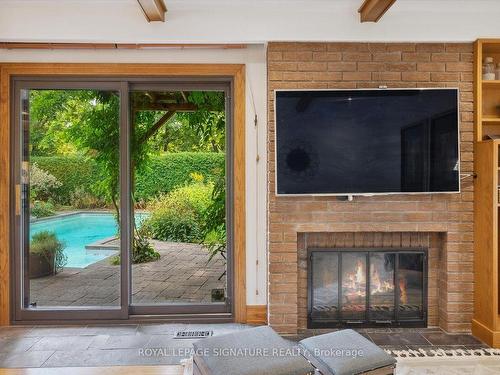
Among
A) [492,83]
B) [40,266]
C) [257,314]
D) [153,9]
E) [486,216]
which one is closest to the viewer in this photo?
[153,9]

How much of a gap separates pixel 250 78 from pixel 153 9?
0.93m

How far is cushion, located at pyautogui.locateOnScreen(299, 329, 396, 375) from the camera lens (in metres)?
1.86

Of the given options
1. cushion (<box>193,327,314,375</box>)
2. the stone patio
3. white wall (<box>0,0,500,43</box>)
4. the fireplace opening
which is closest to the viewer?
cushion (<box>193,327,314,375</box>)

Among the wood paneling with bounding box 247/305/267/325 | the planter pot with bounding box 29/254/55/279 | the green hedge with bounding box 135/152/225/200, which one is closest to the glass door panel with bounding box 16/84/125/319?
the planter pot with bounding box 29/254/55/279

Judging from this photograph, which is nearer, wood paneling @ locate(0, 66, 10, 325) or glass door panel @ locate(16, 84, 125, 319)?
wood paneling @ locate(0, 66, 10, 325)

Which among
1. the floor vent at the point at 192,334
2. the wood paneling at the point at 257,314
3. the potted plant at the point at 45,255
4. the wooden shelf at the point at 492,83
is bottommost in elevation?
the floor vent at the point at 192,334

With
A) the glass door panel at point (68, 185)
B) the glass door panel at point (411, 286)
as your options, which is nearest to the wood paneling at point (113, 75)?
the glass door panel at point (68, 185)

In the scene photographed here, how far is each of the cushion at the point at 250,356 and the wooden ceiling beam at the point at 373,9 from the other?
85.4 inches

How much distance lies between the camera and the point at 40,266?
3.44 m

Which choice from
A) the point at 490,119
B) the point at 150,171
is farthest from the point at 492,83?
the point at 150,171

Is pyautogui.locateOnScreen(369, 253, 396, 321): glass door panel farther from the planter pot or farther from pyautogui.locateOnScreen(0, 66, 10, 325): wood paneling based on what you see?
pyautogui.locateOnScreen(0, 66, 10, 325): wood paneling

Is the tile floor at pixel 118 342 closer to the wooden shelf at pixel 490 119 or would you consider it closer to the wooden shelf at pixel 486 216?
the wooden shelf at pixel 486 216

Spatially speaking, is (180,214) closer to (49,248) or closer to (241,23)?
(49,248)

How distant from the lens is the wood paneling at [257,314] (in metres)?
3.32
